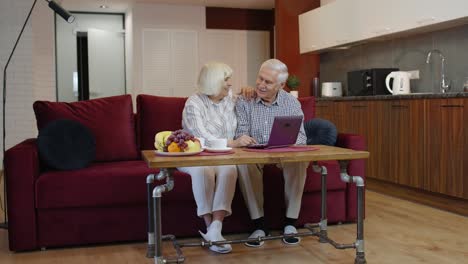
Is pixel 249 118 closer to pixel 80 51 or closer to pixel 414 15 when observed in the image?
pixel 414 15

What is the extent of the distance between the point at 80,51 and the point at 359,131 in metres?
6.03

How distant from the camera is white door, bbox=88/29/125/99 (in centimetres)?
934

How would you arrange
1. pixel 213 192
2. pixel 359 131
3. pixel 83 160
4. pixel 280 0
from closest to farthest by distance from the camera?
pixel 213 192
pixel 83 160
pixel 359 131
pixel 280 0

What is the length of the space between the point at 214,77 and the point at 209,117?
23cm

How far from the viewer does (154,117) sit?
3479 millimetres

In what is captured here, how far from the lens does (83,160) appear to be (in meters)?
3.05

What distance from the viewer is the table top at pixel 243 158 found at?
2.10 metres

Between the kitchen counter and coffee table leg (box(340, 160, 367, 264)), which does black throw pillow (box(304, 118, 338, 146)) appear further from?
the kitchen counter

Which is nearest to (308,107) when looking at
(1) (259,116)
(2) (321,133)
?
(2) (321,133)

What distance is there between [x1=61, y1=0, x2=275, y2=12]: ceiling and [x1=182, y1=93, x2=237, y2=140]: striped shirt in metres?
5.78

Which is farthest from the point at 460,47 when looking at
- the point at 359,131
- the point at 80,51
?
the point at 80,51

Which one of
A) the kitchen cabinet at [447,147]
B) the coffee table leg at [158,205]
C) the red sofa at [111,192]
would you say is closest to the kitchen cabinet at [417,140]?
the kitchen cabinet at [447,147]

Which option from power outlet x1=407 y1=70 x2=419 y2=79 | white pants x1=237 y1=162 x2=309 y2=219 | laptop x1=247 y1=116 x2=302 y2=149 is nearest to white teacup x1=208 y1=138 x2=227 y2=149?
laptop x1=247 y1=116 x2=302 y2=149

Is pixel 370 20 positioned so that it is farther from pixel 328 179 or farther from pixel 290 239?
pixel 290 239
